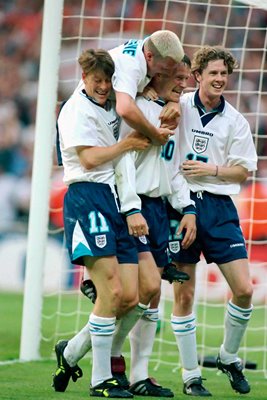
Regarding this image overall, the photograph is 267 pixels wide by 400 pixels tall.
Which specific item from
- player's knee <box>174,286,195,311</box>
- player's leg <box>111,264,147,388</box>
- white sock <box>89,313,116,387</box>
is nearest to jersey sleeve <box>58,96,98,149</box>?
player's leg <box>111,264,147,388</box>

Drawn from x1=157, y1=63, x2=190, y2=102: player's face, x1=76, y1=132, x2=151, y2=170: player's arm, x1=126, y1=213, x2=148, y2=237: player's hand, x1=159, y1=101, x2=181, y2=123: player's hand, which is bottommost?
x1=126, y1=213, x2=148, y2=237: player's hand

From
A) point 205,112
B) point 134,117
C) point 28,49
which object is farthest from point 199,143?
point 28,49

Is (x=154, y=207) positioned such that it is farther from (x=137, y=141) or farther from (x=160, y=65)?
(x=160, y=65)

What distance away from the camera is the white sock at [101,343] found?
5.69 metres

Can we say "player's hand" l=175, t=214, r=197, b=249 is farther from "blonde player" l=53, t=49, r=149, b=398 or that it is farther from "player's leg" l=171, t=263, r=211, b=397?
"blonde player" l=53, t=49, r=149, b=398

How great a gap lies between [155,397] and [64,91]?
29.5 ft

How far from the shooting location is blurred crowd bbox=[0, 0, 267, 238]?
13547mm

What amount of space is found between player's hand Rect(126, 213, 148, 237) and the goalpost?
1704 mm

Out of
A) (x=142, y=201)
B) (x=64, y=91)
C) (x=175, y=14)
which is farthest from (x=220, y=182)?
(x=64, y=91)

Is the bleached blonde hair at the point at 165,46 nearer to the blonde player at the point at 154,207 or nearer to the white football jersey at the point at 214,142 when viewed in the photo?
the blonde player at the point at 154,207

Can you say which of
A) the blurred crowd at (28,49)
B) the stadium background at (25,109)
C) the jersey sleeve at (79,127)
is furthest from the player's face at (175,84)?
the blurred crowd at (28,49)

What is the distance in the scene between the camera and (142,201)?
6.05m

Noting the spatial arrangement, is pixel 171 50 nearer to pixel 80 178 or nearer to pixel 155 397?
pixel 80 178

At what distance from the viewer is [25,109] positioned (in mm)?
15805
